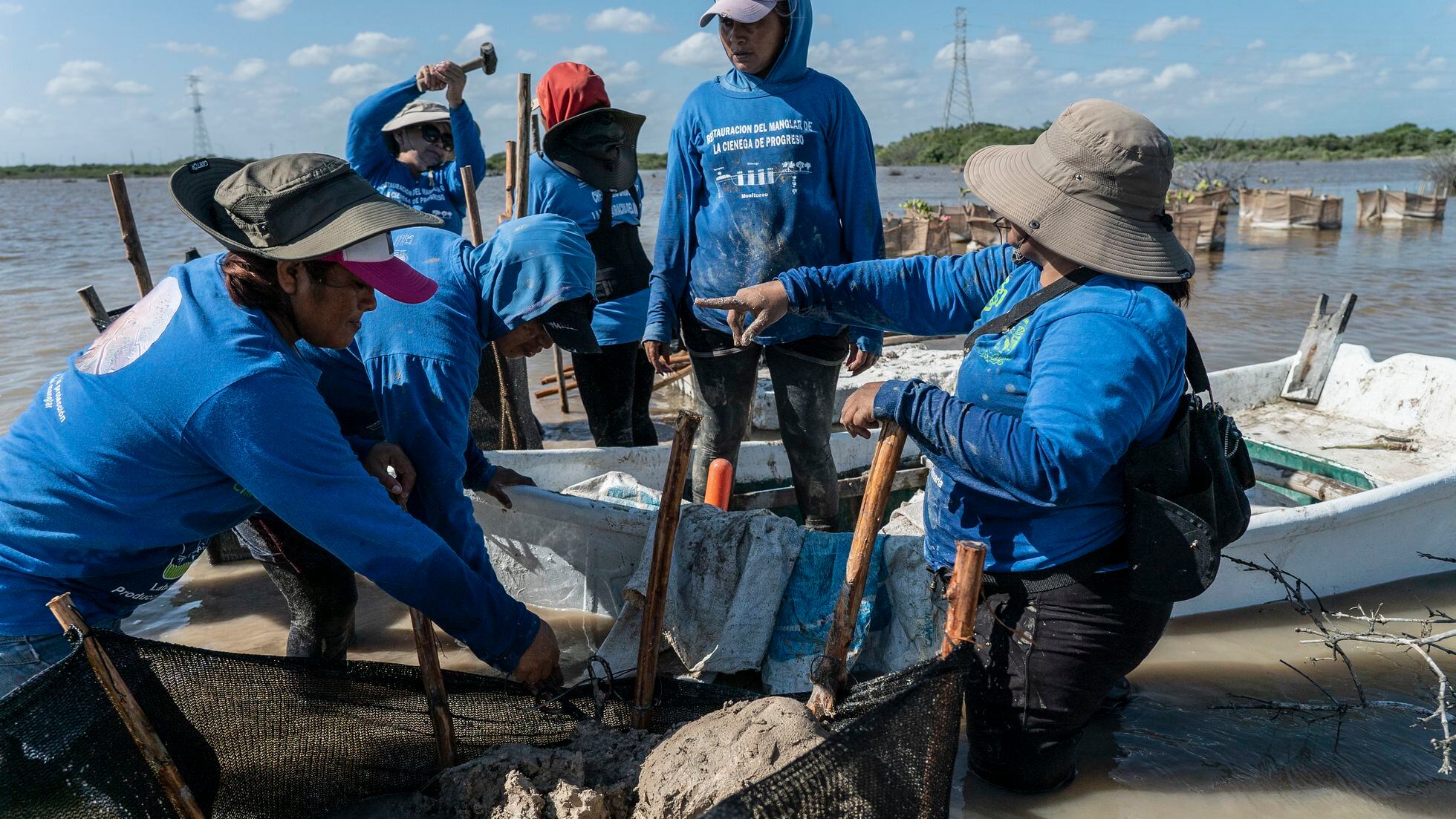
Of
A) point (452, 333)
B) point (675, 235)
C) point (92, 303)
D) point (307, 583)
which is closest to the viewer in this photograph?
point (452, 333)

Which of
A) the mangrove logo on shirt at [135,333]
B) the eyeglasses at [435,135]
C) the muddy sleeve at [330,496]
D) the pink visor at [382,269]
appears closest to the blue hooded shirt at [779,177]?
the pink visor at [382,269]

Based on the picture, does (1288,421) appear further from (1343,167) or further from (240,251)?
(1343,167)

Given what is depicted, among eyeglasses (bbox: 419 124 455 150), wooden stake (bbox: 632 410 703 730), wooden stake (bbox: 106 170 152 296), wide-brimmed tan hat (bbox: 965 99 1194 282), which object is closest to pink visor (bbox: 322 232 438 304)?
wooden stake (bbox: 632 410 703 730)

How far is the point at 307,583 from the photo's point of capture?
298 cm

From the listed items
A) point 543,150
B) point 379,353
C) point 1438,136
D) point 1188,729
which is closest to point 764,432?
point 543,150

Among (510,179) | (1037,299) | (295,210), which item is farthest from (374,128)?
(1037,299)

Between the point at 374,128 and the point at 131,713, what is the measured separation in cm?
415

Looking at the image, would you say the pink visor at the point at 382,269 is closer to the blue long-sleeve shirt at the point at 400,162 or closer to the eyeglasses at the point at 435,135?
the blue long-sleeve shirt at the point at 400,162

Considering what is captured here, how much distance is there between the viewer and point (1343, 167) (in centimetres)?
5647

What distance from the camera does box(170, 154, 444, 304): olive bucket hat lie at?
6.30 feet

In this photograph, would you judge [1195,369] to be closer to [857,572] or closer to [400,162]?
[857,572]

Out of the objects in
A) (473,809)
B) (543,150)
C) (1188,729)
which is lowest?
(1188,729)

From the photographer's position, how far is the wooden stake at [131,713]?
6.04 feet

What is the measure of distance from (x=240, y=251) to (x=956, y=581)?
1.74m
